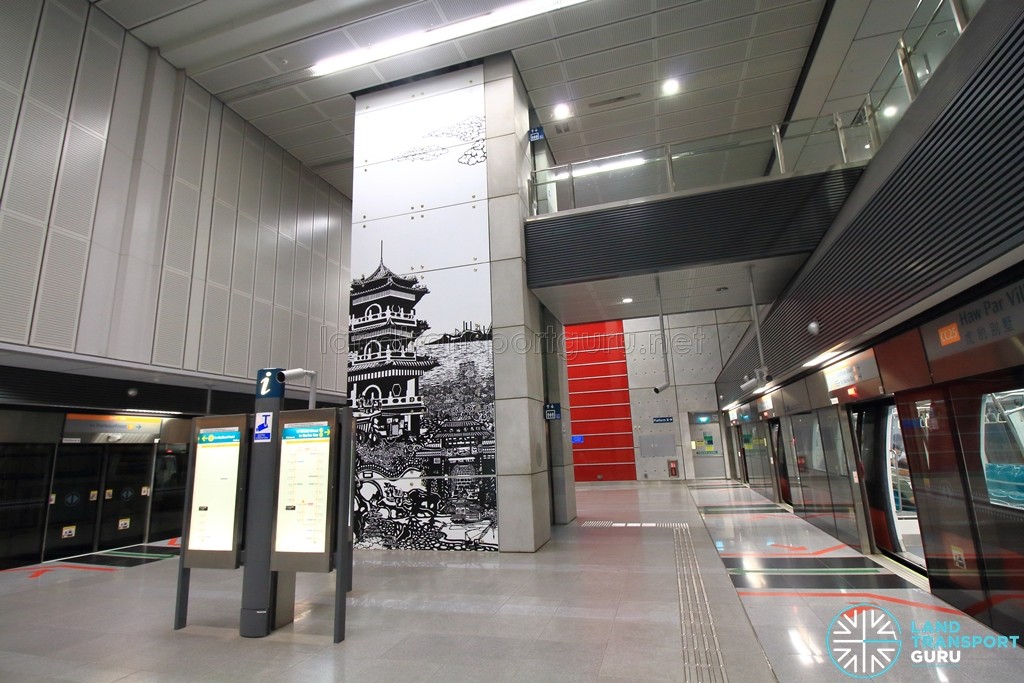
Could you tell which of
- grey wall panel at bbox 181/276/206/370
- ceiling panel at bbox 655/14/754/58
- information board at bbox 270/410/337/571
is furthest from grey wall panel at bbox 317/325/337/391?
ceiling panel at bbox 655/14/754/58

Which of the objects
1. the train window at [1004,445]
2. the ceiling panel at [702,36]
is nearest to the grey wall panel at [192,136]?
the ceiling panel at [702,36]

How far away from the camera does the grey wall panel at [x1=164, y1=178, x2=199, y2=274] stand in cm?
825

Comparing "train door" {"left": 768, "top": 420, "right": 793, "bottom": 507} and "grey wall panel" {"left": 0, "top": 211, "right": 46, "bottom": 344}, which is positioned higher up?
"grey wall panel" {"left": 0, "top": 211, "right": 46, "bottom": 344}

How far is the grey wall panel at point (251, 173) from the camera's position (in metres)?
9.86

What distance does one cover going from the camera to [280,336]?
10.5 metres

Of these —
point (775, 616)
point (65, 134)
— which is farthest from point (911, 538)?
point (65, 134)

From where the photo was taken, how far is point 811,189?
21.7ft

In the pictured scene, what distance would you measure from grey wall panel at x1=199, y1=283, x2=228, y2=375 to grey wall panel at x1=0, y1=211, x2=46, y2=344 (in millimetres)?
2548

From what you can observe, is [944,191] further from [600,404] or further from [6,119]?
[600,404]

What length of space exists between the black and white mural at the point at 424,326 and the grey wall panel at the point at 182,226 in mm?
3007

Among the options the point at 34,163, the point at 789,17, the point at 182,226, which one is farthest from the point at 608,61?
the point at 34,163

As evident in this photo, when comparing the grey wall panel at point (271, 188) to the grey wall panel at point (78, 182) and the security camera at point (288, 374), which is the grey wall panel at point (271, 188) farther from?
the security camera at point (288, 374)

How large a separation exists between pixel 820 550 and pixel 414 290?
674 centimetres

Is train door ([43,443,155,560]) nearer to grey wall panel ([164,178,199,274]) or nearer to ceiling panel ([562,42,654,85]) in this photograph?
grey wall panel ([164,178,199,274])
